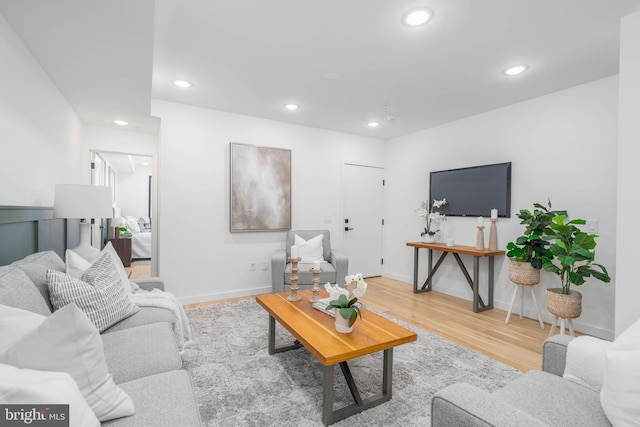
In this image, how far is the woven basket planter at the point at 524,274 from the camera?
9.73ft

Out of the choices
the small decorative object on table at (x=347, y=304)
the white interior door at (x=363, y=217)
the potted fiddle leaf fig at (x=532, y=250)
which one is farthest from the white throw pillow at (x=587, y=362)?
the white interior door at (x=363, y=217)

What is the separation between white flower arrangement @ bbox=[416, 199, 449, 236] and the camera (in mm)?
4203

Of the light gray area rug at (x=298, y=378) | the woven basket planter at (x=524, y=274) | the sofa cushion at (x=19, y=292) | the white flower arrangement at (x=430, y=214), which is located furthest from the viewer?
the white flower arrangement at (x=430, y=214)

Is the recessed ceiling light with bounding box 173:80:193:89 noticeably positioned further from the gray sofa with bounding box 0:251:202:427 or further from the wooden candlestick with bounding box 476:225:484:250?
the wooden candlestick with bounding box 476:225:484:250

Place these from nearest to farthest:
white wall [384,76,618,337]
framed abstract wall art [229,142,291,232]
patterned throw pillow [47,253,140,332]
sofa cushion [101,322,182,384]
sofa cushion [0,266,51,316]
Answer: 1. sofa cushion [0,266,51,316]
2. sofa cushion [101,322,182,384]
3. patterned throw pillow [47,253,140,332]
4. white wall [384,76,618,337]
5. framed abstract wall art [229,142,291,232]

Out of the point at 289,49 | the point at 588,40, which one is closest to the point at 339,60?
the point at 289,49

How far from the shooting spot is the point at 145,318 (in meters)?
1.85

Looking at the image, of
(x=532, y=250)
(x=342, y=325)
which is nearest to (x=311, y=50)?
(x=342, y=325)

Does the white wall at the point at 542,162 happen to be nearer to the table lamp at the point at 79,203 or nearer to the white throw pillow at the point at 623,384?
the white throw pillow at the point at 623,384

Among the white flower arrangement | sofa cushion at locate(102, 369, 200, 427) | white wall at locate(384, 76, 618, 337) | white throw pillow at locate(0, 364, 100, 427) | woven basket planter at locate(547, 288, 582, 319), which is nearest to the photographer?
white throw pillow at locate(0, 364, 100, 427)

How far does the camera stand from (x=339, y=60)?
2.56 meters

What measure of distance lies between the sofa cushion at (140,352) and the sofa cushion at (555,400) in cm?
145

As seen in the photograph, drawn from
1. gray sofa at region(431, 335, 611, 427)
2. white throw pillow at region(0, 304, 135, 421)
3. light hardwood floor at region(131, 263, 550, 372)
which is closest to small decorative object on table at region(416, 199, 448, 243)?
light hardwood floor at region(131, 263, 550, 372)

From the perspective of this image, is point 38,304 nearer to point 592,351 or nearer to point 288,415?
point 288,415
